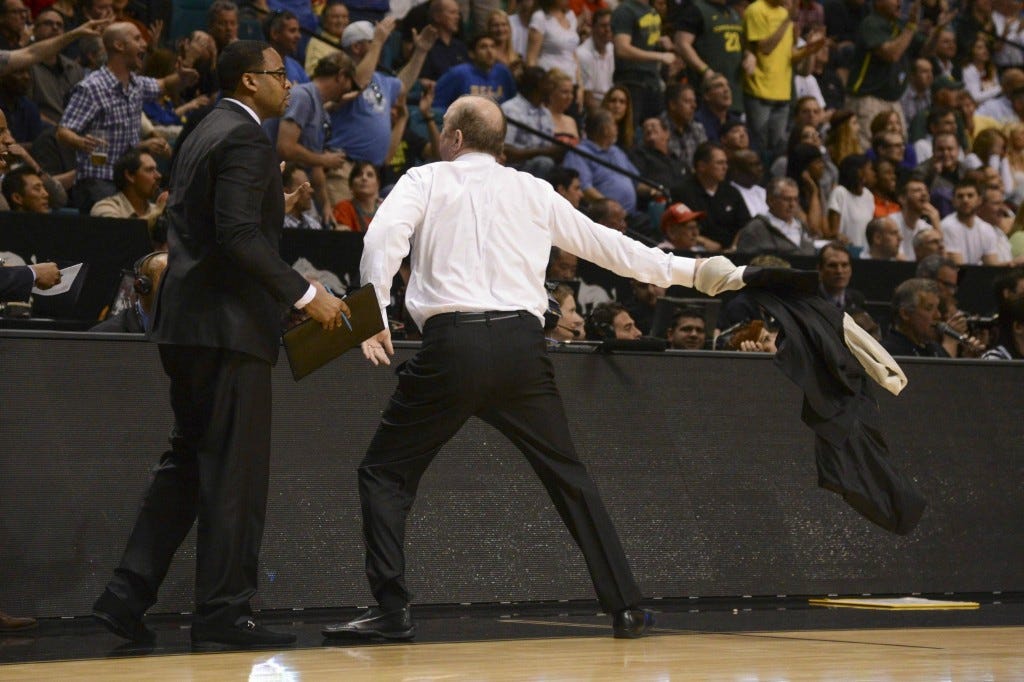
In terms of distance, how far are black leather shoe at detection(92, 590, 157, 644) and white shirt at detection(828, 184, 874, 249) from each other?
900 centimetres

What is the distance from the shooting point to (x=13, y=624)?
17.6ft

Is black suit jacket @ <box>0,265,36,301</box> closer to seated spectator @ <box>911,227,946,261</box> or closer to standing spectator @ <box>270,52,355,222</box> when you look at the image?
standing spectator @ <box>270,52,355,222</box>

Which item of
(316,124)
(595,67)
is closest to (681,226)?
(316,124)

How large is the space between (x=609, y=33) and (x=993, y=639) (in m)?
9.32

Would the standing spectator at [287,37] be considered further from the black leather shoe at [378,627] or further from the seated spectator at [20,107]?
the black leather shoe at [378,627]

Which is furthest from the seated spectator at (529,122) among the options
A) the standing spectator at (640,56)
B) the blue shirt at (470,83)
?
the standing spectator at (640,56)

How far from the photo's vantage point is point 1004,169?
15375 millimetres

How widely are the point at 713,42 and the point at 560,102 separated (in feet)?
8.78

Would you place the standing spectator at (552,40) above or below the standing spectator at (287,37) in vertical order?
above

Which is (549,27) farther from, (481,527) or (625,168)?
(481,527)

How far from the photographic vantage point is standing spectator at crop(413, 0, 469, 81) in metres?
12.9

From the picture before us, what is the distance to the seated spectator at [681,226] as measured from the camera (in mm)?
11000

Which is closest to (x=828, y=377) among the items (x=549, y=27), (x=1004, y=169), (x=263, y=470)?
(x=263, y=470)

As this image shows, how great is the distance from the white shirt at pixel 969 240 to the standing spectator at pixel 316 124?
5248mm
